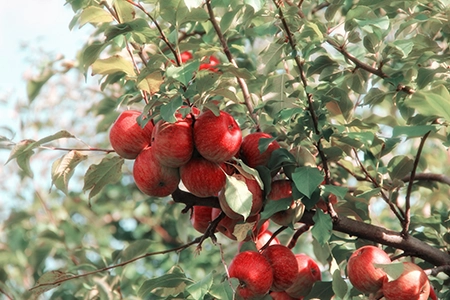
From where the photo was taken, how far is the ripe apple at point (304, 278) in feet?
4.91

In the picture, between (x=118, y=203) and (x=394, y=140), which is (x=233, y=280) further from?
(x=118, y=203)

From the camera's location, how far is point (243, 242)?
5.00 ft

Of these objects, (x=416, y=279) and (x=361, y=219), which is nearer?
(x=416, y=279)

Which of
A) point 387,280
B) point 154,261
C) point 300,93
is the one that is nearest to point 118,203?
point 154,261

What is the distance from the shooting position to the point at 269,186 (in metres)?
1.39

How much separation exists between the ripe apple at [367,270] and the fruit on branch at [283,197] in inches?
6.5

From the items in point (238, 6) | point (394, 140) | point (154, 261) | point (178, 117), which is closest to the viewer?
point (178, 117)

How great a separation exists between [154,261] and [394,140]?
200 centimetres

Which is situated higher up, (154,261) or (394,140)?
(394,140)

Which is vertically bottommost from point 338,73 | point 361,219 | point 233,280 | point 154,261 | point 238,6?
point 154,261

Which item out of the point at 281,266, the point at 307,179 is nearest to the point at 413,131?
the point at 307,179

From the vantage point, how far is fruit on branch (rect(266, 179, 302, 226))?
4.70 ft

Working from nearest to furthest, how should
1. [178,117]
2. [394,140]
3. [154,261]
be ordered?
[178,117], [394,140], [154,261]

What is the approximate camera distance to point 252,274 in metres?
1.39
